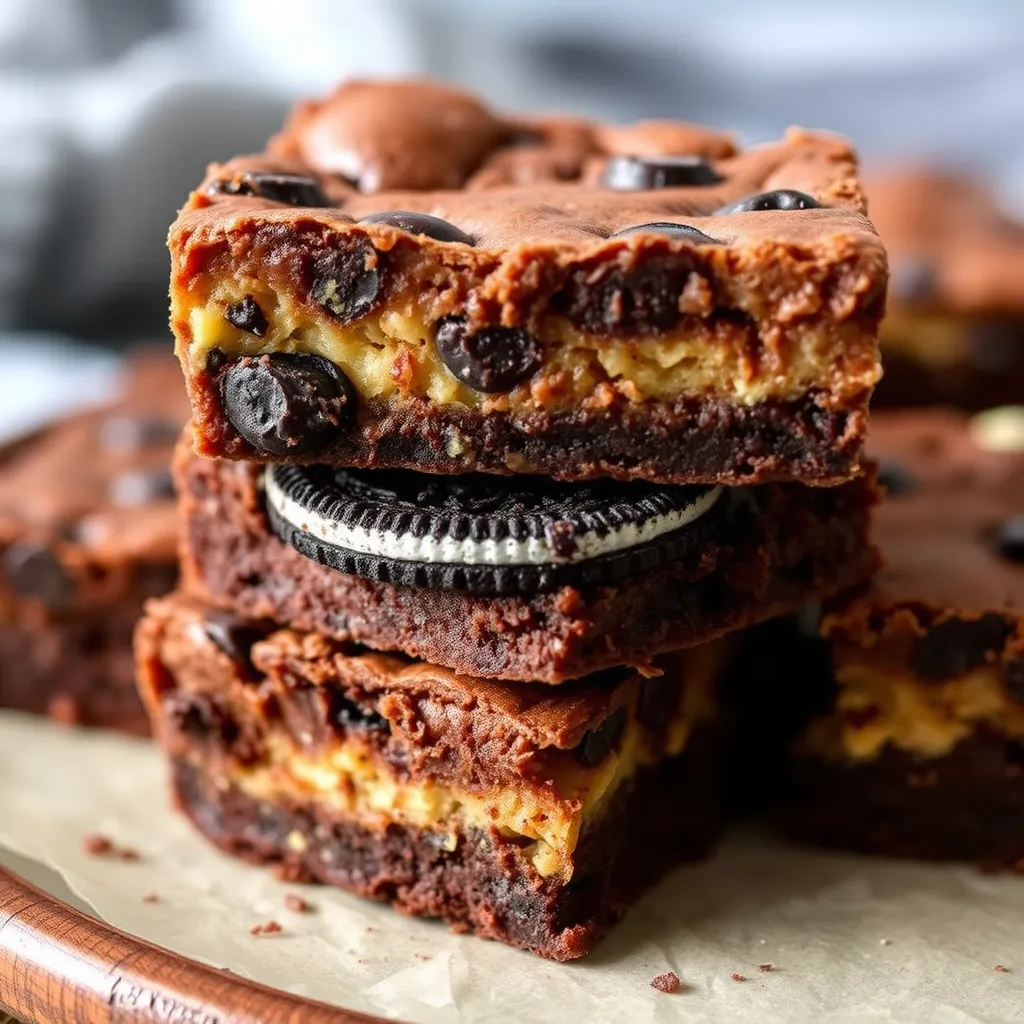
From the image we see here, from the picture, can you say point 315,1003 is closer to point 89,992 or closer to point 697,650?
point 89,992

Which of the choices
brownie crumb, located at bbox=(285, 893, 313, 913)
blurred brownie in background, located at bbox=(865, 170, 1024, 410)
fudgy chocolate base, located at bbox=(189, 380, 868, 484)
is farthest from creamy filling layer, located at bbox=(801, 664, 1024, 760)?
blurred brownie in background, located at bbox=(865, 170, 1024, 410)

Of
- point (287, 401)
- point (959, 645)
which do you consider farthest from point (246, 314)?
point (959, 645)

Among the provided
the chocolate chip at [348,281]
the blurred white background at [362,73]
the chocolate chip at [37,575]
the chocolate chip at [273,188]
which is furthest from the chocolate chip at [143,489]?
Result: the blurred white background at [362,73]

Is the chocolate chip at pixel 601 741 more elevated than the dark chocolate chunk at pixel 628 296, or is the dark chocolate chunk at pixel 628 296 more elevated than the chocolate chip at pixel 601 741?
the dark chocolate chunk at pixel 628 296

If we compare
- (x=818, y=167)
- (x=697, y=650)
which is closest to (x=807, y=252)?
(x=818, y=167)

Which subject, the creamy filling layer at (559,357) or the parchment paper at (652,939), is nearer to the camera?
the creamy filling layer at (559,357)

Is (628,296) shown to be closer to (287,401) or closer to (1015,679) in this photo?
(287,401)

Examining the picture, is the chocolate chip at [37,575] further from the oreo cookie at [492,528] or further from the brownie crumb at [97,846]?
the oreo cookie at [492,528]
